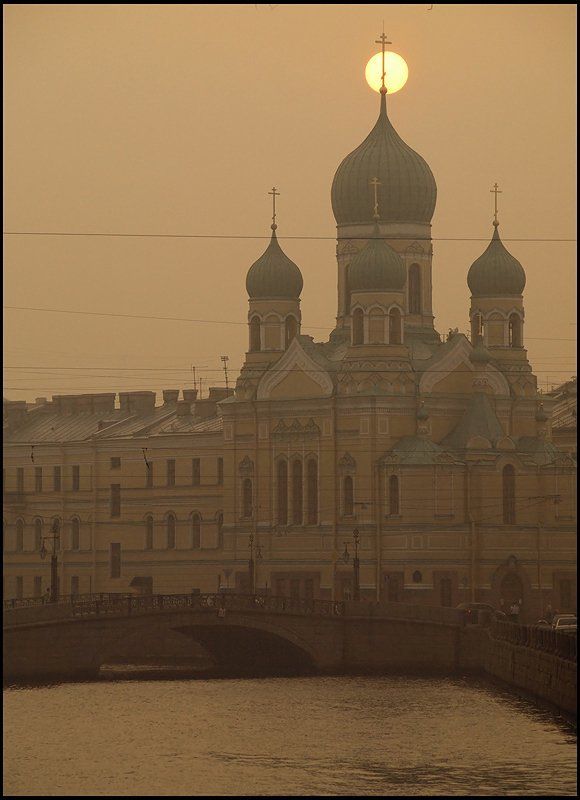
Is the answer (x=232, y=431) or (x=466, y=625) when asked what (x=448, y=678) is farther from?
(x=232, y=431)

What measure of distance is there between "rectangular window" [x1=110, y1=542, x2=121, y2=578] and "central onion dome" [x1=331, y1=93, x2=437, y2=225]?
1438 cm

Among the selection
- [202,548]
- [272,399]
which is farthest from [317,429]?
[202,548]

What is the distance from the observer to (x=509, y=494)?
89188 millimetres

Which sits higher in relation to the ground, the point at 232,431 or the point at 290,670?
the point at 232,431

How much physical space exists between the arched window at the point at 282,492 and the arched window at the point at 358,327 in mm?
4739

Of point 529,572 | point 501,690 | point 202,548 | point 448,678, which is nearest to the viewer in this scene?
point 501,690

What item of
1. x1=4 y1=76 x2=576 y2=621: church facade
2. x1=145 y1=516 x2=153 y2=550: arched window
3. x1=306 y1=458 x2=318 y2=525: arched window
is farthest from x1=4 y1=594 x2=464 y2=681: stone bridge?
x1=145 y1=516 x2=153 y2=550: arched window

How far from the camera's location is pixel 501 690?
69312 mm

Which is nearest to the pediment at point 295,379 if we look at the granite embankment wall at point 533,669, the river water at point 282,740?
the granite embankment wall at point 533,669

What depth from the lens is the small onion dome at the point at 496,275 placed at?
92625 mm

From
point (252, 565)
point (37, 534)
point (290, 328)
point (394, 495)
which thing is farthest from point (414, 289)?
point (37, 534)

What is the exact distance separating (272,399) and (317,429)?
2.35 m

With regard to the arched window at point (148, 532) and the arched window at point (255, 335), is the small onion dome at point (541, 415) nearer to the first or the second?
the arched window at point (255, 335)

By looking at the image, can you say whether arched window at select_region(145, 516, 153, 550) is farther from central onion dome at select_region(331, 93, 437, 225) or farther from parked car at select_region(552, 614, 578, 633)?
parked car at select_region(552, 614, 578, 633)
